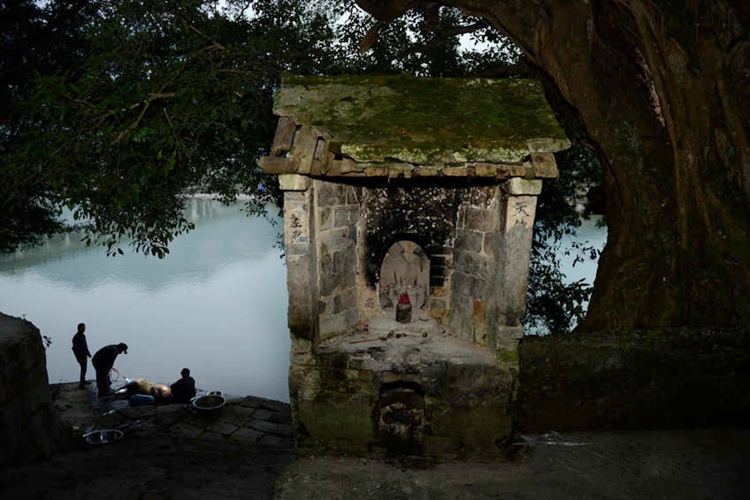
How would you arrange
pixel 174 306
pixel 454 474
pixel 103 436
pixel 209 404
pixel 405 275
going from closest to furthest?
pixel 454 474, pixel 405 275, pixel 103 436, pixel 209 404, pixel 174 306

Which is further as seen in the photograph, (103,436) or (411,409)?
(103,436)

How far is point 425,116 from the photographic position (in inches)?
212

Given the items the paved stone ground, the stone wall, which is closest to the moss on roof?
the paved stone ground

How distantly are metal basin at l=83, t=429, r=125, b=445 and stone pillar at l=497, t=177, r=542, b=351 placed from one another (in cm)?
650

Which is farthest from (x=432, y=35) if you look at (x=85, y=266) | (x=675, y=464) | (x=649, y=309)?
(x=85, y=266)

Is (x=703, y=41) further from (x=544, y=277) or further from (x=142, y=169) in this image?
(x=142, y=169)

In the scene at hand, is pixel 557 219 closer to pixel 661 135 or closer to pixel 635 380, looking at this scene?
pixel 661 135

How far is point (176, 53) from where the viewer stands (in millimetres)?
7992

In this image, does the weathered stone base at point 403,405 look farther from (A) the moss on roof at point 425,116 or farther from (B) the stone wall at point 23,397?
(B) the stone wall at point 23,397

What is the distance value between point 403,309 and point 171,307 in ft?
71.9

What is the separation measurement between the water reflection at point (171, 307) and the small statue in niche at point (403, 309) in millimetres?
10021

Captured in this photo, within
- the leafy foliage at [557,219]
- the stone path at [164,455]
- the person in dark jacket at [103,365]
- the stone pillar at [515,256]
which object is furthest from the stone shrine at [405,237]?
the person in dark jacket at [103,365]

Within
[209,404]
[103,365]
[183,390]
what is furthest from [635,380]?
[103,365]

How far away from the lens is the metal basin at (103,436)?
25.9 feet
